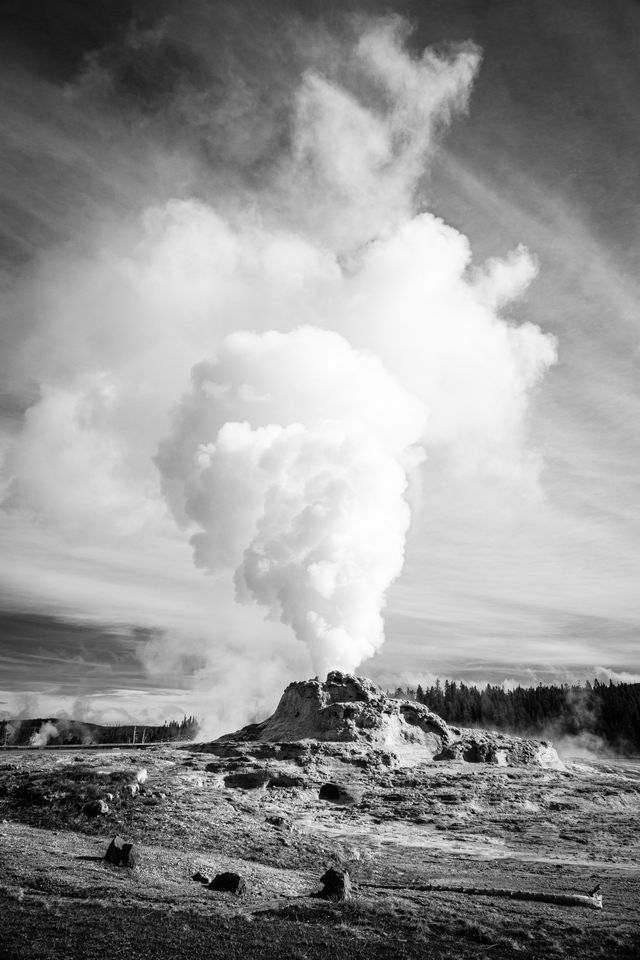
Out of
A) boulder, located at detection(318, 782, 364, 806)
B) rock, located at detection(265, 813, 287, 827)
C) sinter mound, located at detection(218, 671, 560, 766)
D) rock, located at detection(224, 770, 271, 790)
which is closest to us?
rock, located at detection(265, 813, 287, 827)

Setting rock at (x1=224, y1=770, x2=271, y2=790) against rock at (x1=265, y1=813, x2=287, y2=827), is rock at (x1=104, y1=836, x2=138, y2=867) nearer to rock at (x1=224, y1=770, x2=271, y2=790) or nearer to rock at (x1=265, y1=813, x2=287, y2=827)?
rock at (x1=265, y1=813, x2=287, y2=827)

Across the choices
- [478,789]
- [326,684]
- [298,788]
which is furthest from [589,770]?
[298,788]

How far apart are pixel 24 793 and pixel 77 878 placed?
21.6m

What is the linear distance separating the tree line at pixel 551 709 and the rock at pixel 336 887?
13153cm

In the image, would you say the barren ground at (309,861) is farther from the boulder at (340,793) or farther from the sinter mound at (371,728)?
the sinter mound at (371,728)

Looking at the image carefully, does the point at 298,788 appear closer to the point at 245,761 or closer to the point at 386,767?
the point at 245,761

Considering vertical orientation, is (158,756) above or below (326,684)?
below

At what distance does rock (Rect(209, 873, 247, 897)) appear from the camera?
22.6 m

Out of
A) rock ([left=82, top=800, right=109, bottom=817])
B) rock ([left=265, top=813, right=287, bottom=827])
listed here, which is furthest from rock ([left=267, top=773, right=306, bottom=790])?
rock ([left=82, top=800, right=109, bottom=817])

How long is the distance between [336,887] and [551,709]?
154901 mm

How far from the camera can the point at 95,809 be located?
1411 inches

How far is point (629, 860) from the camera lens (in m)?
31.9

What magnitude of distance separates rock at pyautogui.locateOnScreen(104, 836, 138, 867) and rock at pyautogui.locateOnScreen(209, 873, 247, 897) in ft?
15.6

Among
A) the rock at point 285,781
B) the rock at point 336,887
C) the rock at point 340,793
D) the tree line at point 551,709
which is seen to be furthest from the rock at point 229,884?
the tree line at point 551,709
